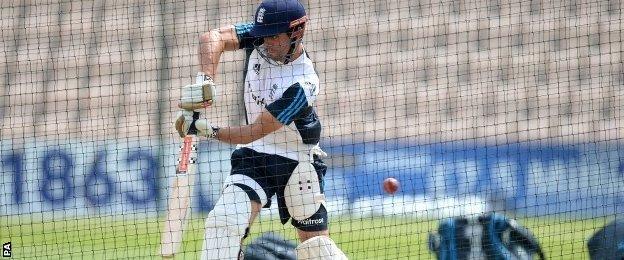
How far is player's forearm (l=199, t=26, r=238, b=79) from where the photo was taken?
6.36m

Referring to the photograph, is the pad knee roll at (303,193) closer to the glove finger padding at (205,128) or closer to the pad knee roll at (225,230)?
the pad knee roll at (225,230)

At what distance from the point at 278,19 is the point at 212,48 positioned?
0.39 meters

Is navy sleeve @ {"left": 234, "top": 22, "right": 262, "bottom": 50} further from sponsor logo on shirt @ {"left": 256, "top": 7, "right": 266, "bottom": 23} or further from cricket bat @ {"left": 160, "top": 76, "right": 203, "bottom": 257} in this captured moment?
cricket bat @ {"left": 160, "top": 76, "right": 203, "bottom": 257}

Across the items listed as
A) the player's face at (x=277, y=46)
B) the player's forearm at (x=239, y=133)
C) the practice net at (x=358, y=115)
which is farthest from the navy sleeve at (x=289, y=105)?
the practice net at (x=358, y=115)

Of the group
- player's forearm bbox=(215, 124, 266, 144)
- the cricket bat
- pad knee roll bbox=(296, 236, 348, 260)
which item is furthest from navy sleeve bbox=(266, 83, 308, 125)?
pad knee roll bbox=(296, 236, 348, 260)

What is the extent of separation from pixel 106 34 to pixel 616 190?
4659mm

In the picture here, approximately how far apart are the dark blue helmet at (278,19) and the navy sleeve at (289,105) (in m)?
0.28

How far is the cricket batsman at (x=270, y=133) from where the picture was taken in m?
6.16

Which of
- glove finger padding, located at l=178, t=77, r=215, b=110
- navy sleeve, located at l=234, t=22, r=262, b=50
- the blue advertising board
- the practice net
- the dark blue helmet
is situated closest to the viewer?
glove finger padding, located at l=178, t=77, r=215, b=110

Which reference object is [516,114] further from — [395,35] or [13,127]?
[13,127]

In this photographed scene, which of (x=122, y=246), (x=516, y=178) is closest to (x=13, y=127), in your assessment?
(x=122, y=246)

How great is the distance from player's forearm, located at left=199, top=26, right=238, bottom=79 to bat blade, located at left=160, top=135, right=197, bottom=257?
1.15ft

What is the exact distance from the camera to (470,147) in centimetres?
1107

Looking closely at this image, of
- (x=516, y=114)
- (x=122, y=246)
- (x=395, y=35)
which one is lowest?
(x=122, y=246)
